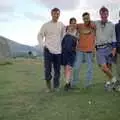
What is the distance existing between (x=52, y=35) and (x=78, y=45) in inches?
30.5

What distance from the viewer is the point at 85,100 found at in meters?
13.4

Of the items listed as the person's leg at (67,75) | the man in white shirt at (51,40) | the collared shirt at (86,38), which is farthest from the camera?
the person's leg at (67,75)

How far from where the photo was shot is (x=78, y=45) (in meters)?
15.4

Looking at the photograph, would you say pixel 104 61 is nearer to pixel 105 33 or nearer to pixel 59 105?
pixel 105 33

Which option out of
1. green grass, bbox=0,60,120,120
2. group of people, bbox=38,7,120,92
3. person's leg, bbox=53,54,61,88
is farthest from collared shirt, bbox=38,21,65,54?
green grass, bbox=0,60,120,120

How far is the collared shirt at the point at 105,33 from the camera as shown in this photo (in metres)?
14.7

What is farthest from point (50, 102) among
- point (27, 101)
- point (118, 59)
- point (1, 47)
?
point (1, 47)

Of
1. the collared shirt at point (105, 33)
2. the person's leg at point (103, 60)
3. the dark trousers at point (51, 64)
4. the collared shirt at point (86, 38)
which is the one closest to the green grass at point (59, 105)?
the dark trousers at point (51, 64)

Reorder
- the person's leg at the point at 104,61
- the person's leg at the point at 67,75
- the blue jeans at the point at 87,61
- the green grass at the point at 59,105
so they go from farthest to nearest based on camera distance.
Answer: the blue jeans at the point at 87,61, the person's leg at the point at 67,75, the person's leg at the point at 104,61, the green grass at the point at 59,105

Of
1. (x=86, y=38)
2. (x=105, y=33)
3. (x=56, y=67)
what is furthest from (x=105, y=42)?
(x=56, y=67)

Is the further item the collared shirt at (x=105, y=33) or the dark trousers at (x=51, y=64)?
the dark trousers at (x=51, y=64)

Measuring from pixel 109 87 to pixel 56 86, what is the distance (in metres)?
1.48

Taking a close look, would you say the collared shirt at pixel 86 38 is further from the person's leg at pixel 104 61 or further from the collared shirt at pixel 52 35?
the collared shirt at pixel 52 35

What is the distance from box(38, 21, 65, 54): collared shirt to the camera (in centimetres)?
1506
